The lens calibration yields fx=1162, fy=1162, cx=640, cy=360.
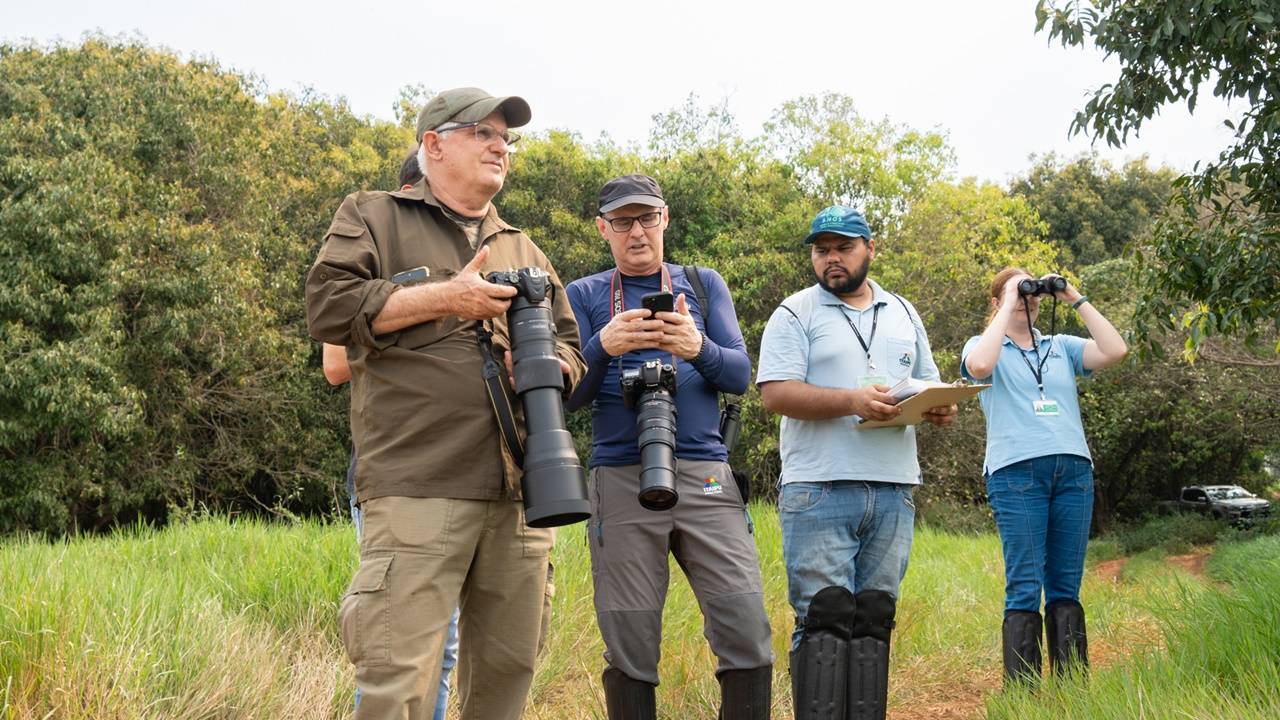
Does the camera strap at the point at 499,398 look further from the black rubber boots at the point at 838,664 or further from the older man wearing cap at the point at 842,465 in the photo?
the black rubber boots at the point at 838,664

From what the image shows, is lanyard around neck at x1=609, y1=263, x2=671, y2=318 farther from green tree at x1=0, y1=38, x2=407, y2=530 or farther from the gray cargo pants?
green tree at x1=0, y1=38, x2=407, y2=530

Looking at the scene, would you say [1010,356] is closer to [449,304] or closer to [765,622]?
[765,622]

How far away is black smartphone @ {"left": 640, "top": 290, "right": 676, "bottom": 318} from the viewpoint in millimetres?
3334

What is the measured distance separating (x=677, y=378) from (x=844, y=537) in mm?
779

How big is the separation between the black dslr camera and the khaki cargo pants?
1.18 feet

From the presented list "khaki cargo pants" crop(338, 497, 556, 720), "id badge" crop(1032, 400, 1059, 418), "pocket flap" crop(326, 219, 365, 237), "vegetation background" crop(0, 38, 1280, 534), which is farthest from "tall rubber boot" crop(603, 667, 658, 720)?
"vegetation background" crop(0, 38, 1280, 534)

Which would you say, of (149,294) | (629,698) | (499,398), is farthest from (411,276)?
(149,294)

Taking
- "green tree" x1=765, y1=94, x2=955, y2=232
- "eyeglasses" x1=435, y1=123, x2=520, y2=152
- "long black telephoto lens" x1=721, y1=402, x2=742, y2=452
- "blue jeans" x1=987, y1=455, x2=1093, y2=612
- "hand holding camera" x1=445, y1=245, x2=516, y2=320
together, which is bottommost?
"blue jeans" x1=987, y1=455, x2=1093, y2=612

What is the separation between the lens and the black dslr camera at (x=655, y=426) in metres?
3.21

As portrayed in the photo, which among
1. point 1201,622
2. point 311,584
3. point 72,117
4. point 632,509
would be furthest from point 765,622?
point 72,117

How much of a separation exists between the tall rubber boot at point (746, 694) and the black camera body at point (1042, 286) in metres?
2.05

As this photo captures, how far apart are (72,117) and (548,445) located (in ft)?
57.9

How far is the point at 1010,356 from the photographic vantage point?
4648 millimetres

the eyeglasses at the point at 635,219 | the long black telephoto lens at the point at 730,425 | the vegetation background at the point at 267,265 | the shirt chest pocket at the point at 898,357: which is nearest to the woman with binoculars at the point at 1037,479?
the shirt chest pocket at the point at 898,357
